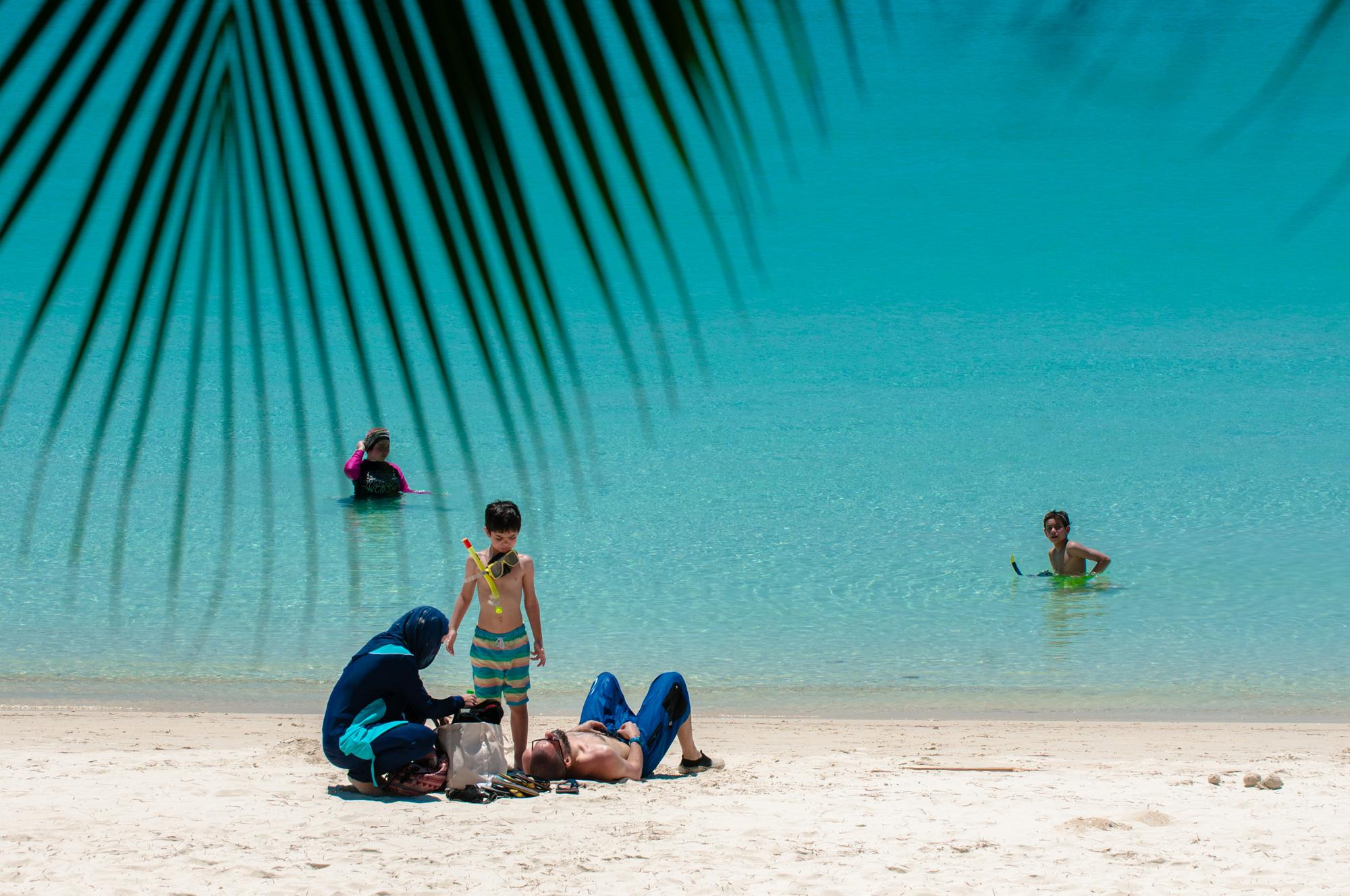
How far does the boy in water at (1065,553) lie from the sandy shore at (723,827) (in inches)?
197

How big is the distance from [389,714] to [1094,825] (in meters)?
3.61

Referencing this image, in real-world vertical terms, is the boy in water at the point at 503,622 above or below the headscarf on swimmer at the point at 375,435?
below

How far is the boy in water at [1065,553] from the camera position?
12945 mm

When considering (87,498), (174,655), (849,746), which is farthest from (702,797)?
(174,655)

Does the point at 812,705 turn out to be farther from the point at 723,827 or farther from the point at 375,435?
the point at 375,435

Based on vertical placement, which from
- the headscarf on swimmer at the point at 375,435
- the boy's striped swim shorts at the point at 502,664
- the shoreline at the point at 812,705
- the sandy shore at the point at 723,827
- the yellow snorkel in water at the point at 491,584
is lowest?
the sandy shore at the point at 723,827

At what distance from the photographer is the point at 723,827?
5.90m

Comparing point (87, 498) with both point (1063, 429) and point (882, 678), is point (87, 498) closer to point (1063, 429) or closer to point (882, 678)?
point (882, 678)

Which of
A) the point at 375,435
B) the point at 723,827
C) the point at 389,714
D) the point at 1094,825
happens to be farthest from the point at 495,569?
the point at 375,435

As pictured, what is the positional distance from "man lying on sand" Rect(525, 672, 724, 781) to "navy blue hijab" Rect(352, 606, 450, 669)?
0.76 metres

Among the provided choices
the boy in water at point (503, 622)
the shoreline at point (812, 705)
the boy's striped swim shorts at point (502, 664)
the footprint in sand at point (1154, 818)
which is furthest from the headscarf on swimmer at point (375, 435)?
the shoreline at point (812, 705)

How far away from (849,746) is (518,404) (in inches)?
319

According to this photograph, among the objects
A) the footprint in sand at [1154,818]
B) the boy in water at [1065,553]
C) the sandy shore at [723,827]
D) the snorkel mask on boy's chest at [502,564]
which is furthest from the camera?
the boy in water at [1065,553]

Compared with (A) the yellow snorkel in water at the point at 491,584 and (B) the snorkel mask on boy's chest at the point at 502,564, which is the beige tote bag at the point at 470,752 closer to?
(A) the yellow snorkel in water at the point at 491,584
